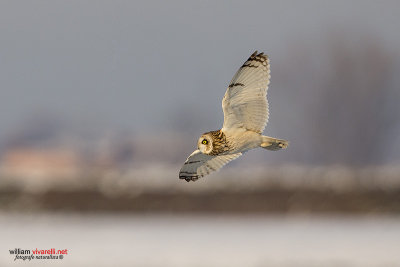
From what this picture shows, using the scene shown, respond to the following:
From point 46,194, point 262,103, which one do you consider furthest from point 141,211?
point 262,103

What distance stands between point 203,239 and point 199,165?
7432mm

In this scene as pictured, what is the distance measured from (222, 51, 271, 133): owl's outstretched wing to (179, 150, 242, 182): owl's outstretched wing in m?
0.33

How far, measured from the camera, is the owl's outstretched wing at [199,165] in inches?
298

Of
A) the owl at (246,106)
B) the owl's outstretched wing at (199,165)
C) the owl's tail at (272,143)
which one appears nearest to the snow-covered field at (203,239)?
the owl's outstretched wing at (199,165)

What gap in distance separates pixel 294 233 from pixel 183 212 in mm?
4228

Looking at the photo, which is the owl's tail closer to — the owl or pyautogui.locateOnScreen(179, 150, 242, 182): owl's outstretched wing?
the owl

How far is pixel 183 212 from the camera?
19.7 m

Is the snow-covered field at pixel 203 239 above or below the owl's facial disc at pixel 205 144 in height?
above

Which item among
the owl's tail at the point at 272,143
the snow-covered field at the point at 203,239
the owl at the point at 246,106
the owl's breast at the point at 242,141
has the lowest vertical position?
the owl's tail at the point at 272,143

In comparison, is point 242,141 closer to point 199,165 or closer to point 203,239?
point 199,165

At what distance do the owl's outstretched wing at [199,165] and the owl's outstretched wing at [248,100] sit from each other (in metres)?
0.33

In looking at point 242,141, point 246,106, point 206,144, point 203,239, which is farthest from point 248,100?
point 203,239

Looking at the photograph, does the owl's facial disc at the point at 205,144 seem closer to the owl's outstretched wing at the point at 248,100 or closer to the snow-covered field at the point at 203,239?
the owl's outstretched wing at the point at 248,100

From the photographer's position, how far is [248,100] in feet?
24.2
